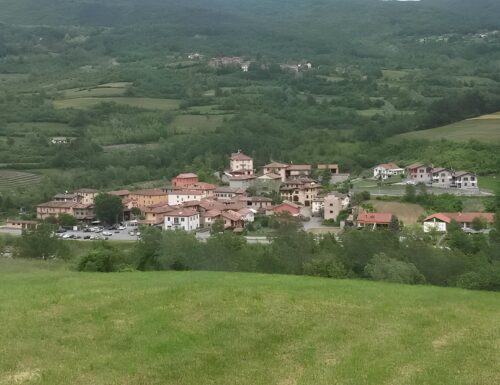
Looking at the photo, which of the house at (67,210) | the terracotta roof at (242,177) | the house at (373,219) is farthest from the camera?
the terracotta roof at (242,177)

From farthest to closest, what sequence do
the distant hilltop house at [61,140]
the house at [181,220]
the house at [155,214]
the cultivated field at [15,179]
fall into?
1. the distant hilltop house at [61,140]
2. the cultivated field at [15,179]
3. the house at [155,214]
4. the house at [181,220]

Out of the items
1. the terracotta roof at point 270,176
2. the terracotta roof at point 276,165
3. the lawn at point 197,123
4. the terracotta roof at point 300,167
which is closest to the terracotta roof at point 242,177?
the terracotta roof at point 270,176

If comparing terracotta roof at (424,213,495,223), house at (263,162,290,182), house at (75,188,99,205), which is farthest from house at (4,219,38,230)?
terracotta roof at (424,213,495,223)

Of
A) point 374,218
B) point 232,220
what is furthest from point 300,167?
point 374,218

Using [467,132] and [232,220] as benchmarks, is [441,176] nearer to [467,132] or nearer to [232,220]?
[467,132]

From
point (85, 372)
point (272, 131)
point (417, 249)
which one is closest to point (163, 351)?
point (85, 372)

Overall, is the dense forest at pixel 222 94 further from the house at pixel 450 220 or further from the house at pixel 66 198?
the house at pixel 450 220
